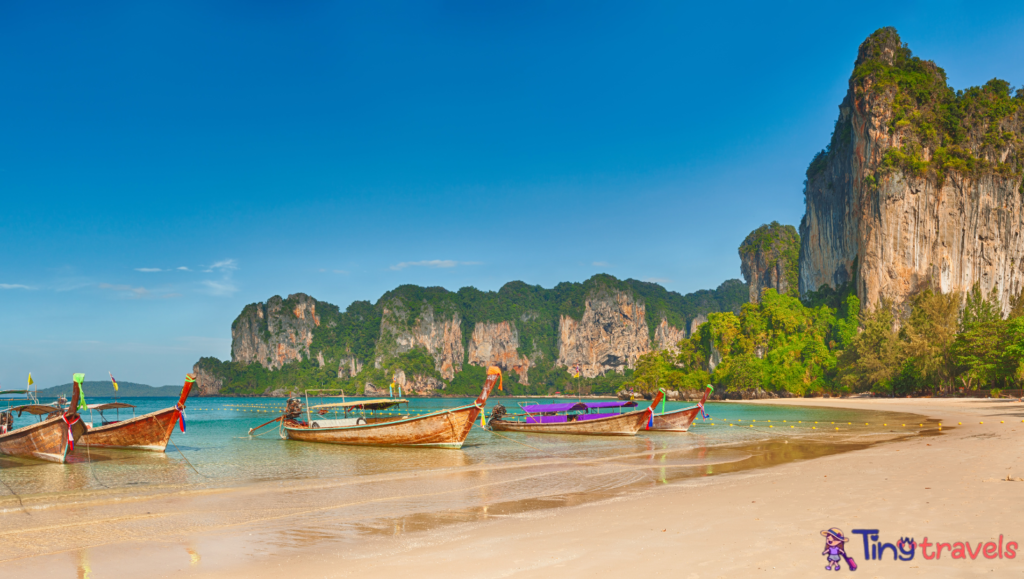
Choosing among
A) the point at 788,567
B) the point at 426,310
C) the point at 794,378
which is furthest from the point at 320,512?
the point at 426,310

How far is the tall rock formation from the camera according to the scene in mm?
67375

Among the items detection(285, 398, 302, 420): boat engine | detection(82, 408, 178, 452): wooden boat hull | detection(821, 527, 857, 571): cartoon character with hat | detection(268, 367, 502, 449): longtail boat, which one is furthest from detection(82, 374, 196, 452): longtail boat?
detection(821, 527, 857, 571): cartoon character with hat

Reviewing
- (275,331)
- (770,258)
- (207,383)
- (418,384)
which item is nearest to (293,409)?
→ (770,258)

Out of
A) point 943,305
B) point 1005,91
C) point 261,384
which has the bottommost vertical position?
point 261,384

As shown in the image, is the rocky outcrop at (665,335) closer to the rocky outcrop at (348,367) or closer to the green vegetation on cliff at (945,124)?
the rocky outcrop at (348,367)

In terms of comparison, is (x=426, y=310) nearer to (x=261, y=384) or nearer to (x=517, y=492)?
(x=261, y=384)

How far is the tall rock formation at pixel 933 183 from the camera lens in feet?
221

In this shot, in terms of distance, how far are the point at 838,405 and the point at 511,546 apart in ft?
171

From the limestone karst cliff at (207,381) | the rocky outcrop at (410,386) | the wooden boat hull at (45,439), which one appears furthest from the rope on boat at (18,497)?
the limestone karst cliff at (207,381)

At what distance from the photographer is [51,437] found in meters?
18.2

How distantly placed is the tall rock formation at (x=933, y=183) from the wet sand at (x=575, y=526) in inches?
2528

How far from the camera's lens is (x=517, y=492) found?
470 inches

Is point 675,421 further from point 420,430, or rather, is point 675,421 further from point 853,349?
point 853,349

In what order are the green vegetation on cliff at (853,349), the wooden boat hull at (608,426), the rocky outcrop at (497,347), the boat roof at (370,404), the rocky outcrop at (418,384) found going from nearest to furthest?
1. the boat roof at (370,404)
2. the wooden boat hull at (608,426)
3. the green vegetation on cliff at (853,349)
4. the rocky outcrop at (418,384)
5. the rocky outcrop at (497,347)
